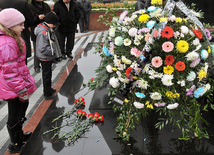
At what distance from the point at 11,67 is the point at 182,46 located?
174cm

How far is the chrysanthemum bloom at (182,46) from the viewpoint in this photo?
7.27 ft

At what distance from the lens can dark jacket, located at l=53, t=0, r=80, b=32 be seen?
5.84 metres

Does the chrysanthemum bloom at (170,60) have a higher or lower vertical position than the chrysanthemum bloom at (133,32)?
lower

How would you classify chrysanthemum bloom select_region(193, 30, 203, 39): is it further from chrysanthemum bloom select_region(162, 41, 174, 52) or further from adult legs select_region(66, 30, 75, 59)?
adult legs select_region(66, 30, 75, 59)

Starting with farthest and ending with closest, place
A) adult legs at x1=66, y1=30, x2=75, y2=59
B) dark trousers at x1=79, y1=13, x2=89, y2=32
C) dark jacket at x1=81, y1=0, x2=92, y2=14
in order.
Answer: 1. dark trousers at x1=79, y1=13, x2=89, y2=32
2. dark jacket at x1=81, y1=0, x2=92, y2=14
3. adult legs at x1=66, y1=30, x2=75, y2=59

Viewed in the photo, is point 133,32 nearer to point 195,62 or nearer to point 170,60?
point 170,60

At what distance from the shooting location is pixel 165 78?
2230 millimetres

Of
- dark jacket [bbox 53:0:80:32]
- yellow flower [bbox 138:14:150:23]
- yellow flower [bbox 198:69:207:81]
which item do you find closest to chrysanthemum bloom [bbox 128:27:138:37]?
yellow flower [bbox 138:14:150:23]

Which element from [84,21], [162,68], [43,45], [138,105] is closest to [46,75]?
[43,45]

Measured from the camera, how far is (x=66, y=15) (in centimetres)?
590

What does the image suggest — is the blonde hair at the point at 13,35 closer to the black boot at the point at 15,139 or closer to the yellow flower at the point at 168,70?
the black boot at the point at 15,139

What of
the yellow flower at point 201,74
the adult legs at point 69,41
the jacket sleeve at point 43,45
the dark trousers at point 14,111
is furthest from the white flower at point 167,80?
the adult legs at point 69,41

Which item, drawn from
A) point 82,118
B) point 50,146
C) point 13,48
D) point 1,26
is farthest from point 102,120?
point 1,26

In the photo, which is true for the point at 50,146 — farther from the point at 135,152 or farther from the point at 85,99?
the point at 85,99
